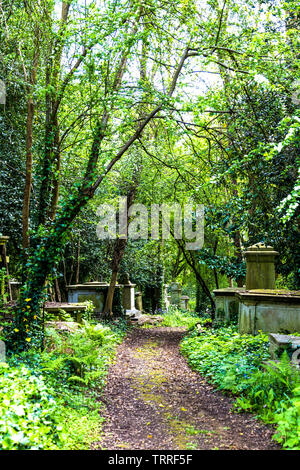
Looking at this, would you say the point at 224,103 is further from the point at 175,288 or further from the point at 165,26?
the point at 175,288

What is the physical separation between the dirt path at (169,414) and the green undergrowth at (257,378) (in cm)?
17

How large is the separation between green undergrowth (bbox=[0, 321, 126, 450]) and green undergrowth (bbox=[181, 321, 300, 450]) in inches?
76.6

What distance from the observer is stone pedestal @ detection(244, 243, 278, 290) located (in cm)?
869

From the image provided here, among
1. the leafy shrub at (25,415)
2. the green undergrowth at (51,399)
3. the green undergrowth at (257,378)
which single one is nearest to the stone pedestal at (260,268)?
the green undergrowth at (257,378)

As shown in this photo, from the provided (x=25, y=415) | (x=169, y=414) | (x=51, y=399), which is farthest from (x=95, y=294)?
(x=25, y=415)

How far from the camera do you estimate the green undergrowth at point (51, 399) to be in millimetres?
3402

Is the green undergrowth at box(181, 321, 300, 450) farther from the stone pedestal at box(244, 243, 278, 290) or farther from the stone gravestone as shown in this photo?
the stone gravestone

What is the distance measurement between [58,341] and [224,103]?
17.4 ft

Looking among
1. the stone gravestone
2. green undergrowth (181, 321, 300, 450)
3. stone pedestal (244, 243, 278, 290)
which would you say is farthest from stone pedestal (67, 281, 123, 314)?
the stone gravestone

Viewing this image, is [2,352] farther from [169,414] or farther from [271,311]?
[271,311]

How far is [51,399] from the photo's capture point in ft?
13.3

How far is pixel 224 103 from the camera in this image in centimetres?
672

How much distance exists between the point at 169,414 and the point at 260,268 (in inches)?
191

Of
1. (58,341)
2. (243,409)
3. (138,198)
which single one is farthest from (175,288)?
(243,409)
